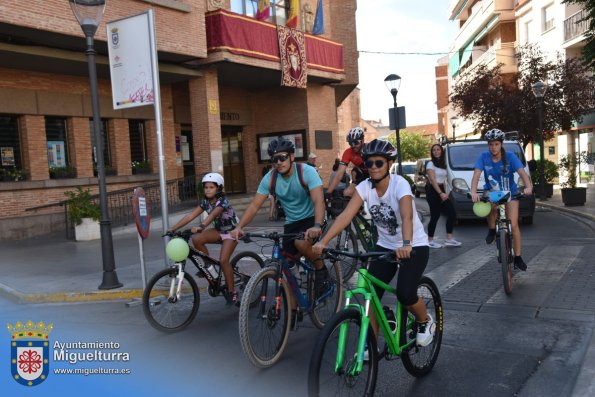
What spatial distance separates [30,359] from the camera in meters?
4.25

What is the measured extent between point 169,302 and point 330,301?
5.33 feet

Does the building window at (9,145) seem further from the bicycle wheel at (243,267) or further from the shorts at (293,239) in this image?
the shorts at (293,239)

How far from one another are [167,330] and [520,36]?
34.7 meters

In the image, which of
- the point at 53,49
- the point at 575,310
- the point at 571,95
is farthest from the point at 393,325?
the point at 571,95

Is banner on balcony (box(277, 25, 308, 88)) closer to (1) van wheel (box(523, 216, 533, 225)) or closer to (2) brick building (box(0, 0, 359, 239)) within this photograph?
(2) brick building (box(0, 0, 359, 239))

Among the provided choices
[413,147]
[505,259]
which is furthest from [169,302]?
[413,147]

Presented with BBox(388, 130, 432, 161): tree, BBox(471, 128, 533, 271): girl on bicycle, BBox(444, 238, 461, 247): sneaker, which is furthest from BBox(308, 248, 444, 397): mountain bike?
BBox(388, 130, 432, 161): tree

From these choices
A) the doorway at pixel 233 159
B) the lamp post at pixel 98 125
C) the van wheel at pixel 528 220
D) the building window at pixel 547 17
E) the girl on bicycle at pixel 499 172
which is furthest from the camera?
the building window at pixel 547 17

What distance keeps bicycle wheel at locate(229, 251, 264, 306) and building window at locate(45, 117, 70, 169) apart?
11904 mm

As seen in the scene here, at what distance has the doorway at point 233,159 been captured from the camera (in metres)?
23.1

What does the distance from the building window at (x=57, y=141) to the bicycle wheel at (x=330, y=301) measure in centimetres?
1304

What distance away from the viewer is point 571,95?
21438 millimetres

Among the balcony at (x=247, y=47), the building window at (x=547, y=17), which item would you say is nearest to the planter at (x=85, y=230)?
the balcony at (x=247, y=47)

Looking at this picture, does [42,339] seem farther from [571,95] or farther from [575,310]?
[571,95]
